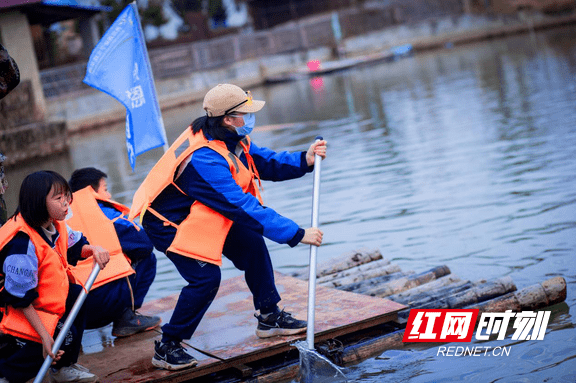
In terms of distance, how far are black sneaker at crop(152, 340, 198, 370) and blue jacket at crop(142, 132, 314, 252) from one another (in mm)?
591

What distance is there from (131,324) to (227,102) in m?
1.94

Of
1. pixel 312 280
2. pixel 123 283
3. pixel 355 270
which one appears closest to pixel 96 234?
pixel 123 283

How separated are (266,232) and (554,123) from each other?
9.78 meters

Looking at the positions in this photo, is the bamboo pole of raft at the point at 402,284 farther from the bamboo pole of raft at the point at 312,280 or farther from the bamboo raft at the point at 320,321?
the bamboo pole of raft at the point at 312,280

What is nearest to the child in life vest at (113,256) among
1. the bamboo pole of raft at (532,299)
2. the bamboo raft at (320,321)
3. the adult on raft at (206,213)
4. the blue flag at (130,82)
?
the bamboo raft at (320,321)

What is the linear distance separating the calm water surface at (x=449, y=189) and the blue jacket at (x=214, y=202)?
3.54 ft

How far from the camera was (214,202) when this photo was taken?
446 cm

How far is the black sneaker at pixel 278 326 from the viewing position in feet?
15.9

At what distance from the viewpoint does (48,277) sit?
4246mm

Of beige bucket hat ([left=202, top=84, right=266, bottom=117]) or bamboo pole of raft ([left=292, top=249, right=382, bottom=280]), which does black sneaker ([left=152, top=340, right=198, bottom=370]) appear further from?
bamboo pole of raft ([left=292, top=249, right=382, bottom=280])

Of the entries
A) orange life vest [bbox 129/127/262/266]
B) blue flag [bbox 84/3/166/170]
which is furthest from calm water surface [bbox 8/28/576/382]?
blue flag [bbox 84/3/166/170]

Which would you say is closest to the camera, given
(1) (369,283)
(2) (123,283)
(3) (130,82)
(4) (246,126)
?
(4) (246,126)

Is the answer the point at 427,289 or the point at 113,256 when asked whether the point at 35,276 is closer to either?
the point at 113,256

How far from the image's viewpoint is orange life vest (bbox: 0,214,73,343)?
4141mm
